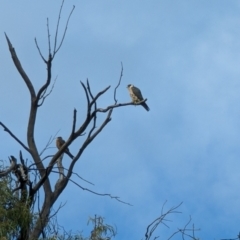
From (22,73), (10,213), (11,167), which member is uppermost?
(22,73)

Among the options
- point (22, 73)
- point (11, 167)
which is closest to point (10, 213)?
point (11, 167)

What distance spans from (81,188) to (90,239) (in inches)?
31.5

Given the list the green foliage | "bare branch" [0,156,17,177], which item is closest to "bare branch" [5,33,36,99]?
"bare branch" [0,156,17,177]

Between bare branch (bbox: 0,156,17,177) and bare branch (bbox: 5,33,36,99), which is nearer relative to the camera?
bare branch (bbox: 0,156,17,177)

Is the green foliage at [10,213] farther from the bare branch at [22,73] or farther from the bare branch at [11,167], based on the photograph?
the bare branch at [22,73]

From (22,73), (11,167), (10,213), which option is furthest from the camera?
(22,73)

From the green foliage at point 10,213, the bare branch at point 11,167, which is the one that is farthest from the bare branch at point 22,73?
the green foliage at point 10,213

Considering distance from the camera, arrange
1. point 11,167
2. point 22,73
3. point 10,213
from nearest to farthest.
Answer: point 10,213
point 11,167
point 22,73

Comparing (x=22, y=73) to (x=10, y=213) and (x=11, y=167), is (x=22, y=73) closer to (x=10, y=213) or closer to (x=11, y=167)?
(x=11, y=167)

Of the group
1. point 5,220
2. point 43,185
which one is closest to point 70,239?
point 5,220

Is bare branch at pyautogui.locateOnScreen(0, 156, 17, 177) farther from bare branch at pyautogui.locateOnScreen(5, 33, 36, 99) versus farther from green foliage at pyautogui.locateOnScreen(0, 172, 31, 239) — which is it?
bare branch at pyautogui.locateOnScreen(5, 33, 36, 99)

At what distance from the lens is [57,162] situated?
8117 millimetres

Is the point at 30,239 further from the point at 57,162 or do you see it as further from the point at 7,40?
the point at 7,40

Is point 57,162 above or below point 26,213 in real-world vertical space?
above
